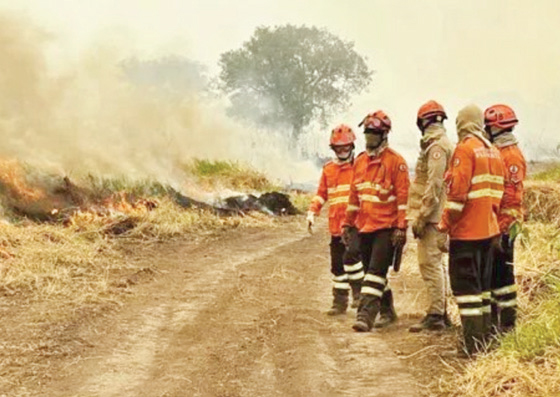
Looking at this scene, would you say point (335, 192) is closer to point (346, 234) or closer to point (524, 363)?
point (346, 234)

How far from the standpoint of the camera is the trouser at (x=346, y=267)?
7.90 metres

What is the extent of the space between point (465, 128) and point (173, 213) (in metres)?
9.85

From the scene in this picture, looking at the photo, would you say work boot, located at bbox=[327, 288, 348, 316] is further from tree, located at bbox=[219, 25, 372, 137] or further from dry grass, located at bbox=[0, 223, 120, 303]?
tree, located at bbox=[219, 25, 372, 137]

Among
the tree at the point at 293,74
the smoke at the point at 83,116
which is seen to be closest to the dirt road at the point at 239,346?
the smoke at the point at 83,116

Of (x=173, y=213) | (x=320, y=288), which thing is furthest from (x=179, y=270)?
(x=173, y=213)

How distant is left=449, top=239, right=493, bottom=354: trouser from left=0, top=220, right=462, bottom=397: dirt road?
0.35 metres

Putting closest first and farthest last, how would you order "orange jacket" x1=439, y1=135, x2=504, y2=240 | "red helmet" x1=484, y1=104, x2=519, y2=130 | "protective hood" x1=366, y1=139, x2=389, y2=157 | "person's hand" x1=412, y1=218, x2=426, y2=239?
"orange jacket" x1=439, y1=135, x2=504, y2=240, "red helmet" x1=484, y1=104, x2=519, y2=130, "person's hand" x1=412, y1=218, x2=426, y2=239, "protective hood" x1=366, y1=139, x2=389, y2=157

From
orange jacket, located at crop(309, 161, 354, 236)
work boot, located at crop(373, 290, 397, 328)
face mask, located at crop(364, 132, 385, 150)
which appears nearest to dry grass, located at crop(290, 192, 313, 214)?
orange jacket, located at crop(309, 161, 354, 236)

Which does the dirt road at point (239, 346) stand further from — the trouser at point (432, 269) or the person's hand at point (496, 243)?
the person's hand at point (496, 243)

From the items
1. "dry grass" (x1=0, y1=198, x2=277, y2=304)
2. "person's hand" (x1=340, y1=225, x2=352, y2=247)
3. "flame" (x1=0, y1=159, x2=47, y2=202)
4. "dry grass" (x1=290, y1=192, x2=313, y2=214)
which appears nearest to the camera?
"person's hand" (x1=340, y1=225, x2=352, y2=247)

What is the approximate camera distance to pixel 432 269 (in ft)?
23.5

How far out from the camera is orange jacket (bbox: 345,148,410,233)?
24.0 feet

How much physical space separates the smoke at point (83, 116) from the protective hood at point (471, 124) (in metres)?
9.78

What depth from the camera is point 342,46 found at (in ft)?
145
